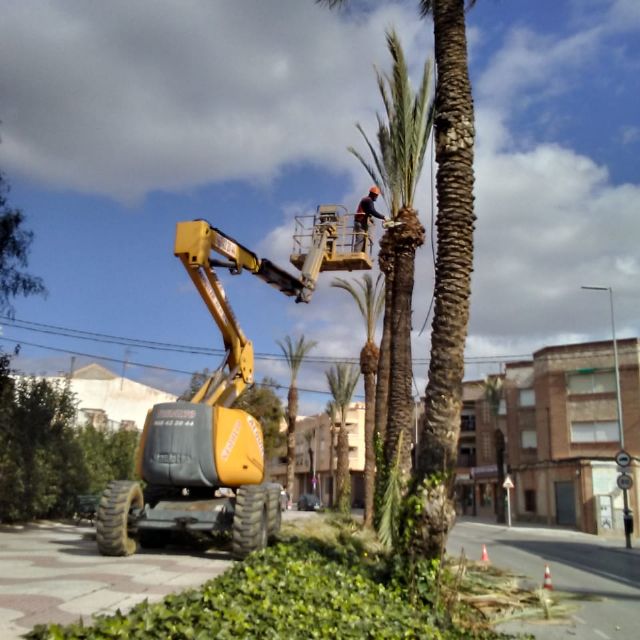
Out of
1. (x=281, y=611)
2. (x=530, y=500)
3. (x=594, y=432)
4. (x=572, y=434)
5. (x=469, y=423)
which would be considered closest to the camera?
(x=281, y=611)

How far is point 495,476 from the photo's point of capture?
2451 inches

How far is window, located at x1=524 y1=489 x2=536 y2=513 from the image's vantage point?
162 feet

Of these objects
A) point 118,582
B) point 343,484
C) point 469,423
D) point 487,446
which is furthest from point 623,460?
point 469,423

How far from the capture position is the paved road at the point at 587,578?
948 centimetres

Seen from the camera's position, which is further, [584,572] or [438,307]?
[584,572]

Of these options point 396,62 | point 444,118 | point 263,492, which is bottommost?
point 263,492

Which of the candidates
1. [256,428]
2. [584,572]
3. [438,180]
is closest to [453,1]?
[438,180]

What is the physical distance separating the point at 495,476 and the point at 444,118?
5611cm

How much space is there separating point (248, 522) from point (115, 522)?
84.1 inches

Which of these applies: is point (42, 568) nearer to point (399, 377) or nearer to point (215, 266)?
point (215, 266)

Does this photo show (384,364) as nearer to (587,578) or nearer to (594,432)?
(587,578)

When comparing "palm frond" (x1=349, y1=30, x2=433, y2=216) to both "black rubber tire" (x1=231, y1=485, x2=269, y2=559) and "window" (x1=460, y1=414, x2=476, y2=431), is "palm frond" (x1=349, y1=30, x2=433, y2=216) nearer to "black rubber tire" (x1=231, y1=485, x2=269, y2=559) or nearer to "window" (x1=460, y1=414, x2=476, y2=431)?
"black rubber tire" (x1=231, y1=485, x2=269, y2=559)

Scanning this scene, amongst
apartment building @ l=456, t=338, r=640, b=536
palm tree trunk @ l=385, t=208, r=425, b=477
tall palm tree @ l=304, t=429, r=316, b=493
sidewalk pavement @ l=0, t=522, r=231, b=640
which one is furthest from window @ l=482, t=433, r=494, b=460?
sidewalk pavement @ l=0, t=522, r=231, b=640

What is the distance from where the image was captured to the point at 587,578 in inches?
632
